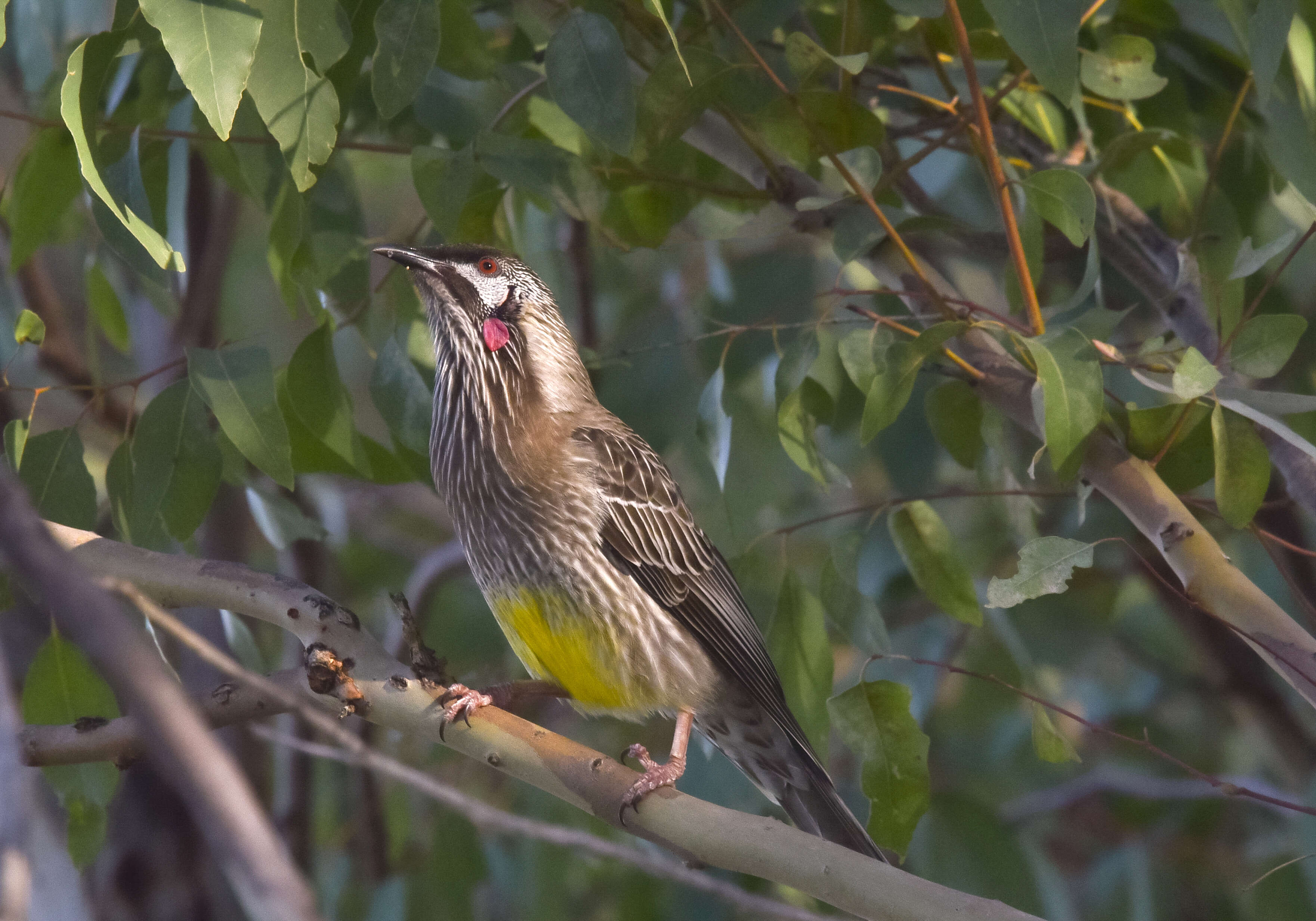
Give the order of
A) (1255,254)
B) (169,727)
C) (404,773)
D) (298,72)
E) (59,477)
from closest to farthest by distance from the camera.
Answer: (169,727) → (404,773) → (298,72) → (1255,254) → (59,477)

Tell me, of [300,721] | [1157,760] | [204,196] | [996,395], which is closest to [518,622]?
[996,395]

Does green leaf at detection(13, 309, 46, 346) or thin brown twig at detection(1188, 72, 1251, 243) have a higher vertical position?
green leaf at detection(13, 309, 46, 346)

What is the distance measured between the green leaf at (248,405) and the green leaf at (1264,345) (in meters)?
1.70

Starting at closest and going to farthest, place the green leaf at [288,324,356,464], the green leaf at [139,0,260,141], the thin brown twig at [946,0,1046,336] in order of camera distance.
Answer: the green leaf at [139,0,260,141], the thin brown twig at [946,0,1046,336], the green leaf at [288,324,356,464]

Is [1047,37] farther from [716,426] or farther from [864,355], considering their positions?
[716,426]

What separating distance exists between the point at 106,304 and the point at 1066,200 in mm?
2416

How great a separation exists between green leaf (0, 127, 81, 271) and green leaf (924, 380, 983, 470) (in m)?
1.95

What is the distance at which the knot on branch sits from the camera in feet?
6.88

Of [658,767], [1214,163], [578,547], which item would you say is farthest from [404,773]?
[1214,163]

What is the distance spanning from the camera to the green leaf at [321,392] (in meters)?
2.54

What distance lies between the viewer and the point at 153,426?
245cm

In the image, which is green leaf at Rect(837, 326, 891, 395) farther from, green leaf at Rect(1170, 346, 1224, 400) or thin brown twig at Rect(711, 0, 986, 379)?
green leaf at Rect(1170, 346, 1224, 400)

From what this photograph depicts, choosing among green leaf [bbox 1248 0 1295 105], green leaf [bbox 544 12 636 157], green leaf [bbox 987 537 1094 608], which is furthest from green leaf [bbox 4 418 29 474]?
green leaf [bbox 1248 0 1295 105]

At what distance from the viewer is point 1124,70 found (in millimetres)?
2580
